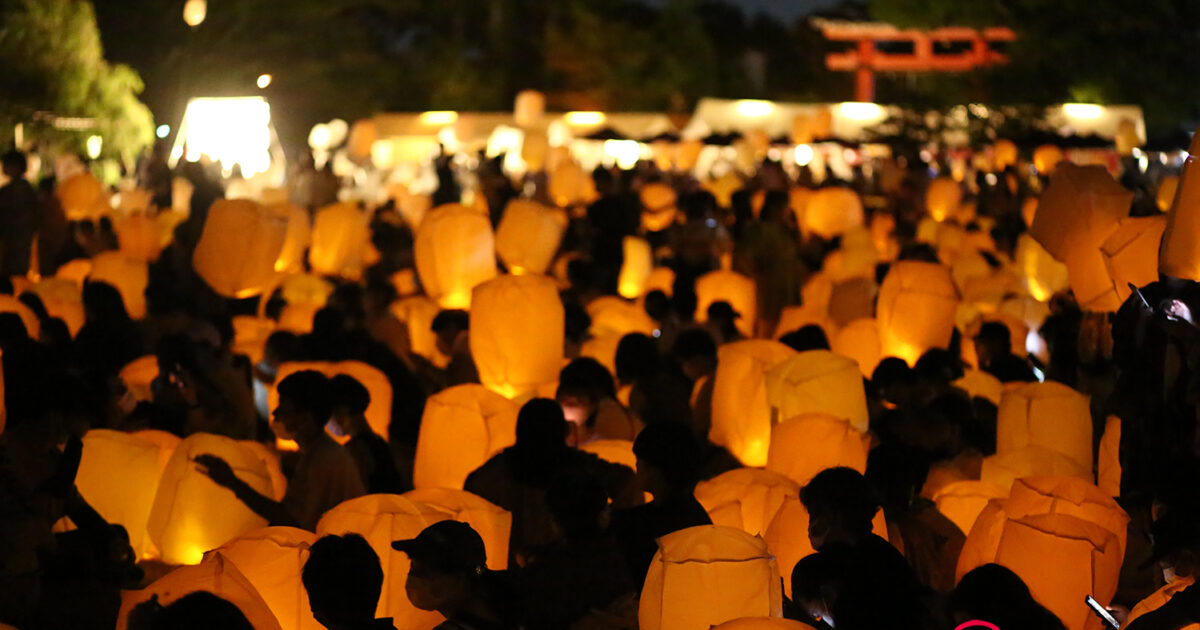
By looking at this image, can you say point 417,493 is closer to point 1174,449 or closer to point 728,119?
point 1174,449

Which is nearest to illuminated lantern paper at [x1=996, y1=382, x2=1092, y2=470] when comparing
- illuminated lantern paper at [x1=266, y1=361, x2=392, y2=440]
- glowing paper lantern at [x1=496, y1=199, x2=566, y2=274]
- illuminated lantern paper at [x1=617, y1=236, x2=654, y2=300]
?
illuminated lantern paper at [x1=266, y1=361, x2=392, y2=440]

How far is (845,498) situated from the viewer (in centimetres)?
413

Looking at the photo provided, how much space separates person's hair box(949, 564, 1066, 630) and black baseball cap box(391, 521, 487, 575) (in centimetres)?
120

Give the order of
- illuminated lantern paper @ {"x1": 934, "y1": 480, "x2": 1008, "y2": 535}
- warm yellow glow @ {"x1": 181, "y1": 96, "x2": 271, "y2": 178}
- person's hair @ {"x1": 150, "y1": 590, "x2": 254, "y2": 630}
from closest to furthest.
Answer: person's hair @ {"x1": 150, "y1": 590, "x2": 254, "y2": 630}
illuminated lantern paper @ {"x1": 934, "y1": 480, "x2": 1008, "y2": 535}
warm yellow glow @ {"x1": 181, "y1": 96, "x2": 271, "y2": 178}

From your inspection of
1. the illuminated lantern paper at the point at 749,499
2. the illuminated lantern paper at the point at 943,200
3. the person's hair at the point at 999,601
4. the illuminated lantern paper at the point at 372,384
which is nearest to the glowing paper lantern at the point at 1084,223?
the illuminated lantern paper at the point at 749,499

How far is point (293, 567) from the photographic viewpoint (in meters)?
4.09

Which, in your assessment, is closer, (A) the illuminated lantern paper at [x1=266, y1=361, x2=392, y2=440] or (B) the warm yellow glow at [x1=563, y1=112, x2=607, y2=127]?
(A) the illuminated lantern paper at [x1=266, y1=361, x2=392, y2=440]

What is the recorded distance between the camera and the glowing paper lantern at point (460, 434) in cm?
575

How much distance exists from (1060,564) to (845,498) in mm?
662

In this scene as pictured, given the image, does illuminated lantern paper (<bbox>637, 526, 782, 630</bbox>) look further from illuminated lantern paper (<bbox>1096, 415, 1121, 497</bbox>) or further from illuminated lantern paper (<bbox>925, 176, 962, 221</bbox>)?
illuminated lantern paper (<bbox>925, 176, 962, 221</bbox>)

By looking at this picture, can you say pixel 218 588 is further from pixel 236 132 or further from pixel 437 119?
pixel 437 119

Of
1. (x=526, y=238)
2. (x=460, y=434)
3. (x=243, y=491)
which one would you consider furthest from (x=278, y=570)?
(x=526, y=238)

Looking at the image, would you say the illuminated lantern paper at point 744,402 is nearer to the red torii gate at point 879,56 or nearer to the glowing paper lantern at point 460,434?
the glowing paper lantern at point 460,434

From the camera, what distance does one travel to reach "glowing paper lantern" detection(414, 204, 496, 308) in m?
9.19
